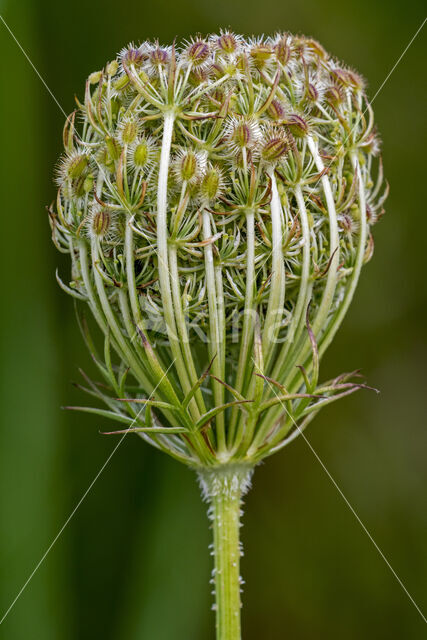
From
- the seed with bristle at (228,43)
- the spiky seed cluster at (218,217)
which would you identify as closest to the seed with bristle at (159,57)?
the spiky seed cluster at (218,217)

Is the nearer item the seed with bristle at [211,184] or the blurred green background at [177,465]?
the seed with bristle at [211,184]

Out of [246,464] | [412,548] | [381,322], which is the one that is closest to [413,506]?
[412,548]

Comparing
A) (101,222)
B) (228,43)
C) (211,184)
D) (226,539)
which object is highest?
(228,43)

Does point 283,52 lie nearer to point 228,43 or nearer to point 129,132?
point 228,43

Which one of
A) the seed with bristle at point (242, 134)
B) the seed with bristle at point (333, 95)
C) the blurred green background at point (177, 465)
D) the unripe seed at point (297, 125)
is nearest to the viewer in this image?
the seed with bristle at point (242, 134)

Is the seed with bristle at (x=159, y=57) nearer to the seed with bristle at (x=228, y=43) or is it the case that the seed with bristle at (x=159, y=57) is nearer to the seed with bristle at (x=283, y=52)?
the seed with bristle at (x=228, y=43)

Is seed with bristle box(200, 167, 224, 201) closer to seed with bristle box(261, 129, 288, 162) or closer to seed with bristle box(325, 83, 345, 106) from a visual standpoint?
seed with bristle box(261, 129, 288, 162)

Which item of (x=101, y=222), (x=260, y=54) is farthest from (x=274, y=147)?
(x=101, y=222)

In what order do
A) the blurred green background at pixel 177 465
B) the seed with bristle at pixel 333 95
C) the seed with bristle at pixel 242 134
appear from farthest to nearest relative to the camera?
the blurred green background at pixel 177 465 < the seed with bristle at pixel 333 95 < the seed with bristle at pixel 242 134
